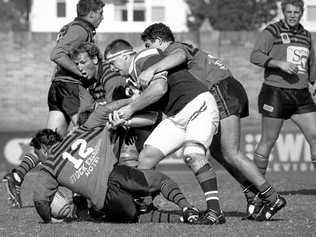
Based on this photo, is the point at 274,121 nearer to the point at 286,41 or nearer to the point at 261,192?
the point at 286,41

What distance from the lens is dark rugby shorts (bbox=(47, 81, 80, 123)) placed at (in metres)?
11.3

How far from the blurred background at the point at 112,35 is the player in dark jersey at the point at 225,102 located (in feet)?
29.8

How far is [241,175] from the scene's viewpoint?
31.4 feet

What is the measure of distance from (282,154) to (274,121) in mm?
6997

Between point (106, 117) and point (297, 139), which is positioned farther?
point (297, 139)

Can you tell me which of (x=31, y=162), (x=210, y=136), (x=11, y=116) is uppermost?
(x=210, y=136)

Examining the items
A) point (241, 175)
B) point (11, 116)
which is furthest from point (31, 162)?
point (11, 116)

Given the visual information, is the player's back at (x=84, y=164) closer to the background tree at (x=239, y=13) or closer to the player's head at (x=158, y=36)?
the player's head at (x=158, y=36)

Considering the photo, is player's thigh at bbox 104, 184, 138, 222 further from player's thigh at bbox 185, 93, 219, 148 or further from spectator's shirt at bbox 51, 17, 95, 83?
spectator's shirt at bbox 51, 17, 95, 83

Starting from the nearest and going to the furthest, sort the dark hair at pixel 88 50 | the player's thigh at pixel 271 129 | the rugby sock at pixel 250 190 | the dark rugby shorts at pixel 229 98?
the dark rugby shorts at pixel 229 98 → the rugby sock at pixel 250 190 → the dark hair at pixel 88 50 → the player's thigh at pixel 271 129

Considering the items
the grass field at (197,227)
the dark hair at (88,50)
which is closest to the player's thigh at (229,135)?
the grass field at (197,227)

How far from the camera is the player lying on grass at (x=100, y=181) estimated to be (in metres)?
8.88

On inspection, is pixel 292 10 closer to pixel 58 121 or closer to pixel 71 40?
pixel 71 40

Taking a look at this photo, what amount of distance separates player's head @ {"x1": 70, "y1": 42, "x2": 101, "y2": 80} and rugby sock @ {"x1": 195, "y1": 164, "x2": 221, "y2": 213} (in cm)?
202
